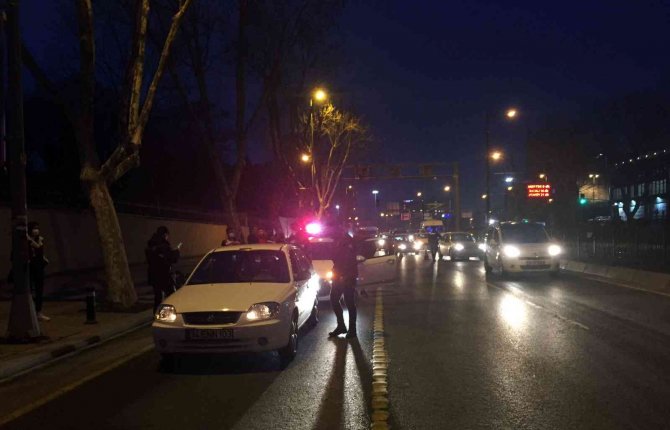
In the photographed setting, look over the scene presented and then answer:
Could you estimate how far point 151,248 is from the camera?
14.3 meters

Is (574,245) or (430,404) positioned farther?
(574,245)

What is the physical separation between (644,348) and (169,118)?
1300 inches

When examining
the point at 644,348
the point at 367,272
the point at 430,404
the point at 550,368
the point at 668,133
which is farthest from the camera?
the point at 668,133

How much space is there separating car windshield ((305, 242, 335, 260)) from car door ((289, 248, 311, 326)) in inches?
210

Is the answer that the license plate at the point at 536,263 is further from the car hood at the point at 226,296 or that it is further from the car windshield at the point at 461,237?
the car windshield at the point at 461,237

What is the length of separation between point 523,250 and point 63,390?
1674 cm

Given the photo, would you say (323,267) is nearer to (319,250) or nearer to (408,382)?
(319,250)

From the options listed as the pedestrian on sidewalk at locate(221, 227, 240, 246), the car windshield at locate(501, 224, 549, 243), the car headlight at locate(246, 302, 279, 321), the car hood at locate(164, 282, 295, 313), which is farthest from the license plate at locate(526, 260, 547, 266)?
the car headlight at locate(246, 302, 279, 321)

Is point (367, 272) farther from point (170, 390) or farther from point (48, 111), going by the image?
point (48, 111)

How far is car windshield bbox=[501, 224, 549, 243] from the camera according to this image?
22.7 metres

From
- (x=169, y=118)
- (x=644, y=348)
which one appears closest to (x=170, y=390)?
(x=644, y=348)

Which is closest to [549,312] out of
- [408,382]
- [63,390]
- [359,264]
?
[359,264]

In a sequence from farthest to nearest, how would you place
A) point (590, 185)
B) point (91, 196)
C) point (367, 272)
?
1. point (590, 185)
2. point (367, 272)
3. point (91, 196)

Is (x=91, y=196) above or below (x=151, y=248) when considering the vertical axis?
above
